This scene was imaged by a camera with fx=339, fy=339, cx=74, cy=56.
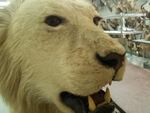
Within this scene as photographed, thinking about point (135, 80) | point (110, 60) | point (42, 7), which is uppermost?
point (42, 7)

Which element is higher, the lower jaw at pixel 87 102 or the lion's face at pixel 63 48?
the lion's face at pixel 63 48

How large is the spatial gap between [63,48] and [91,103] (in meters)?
0.14

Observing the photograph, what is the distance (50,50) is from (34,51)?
0.04 metres

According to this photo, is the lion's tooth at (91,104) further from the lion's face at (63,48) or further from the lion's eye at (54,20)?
the lion's eye at (54,20)

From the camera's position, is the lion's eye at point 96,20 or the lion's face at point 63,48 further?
the lion's eye at point 96,20

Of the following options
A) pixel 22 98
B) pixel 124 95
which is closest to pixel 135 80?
pixel 124 95

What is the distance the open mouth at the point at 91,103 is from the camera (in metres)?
0.68

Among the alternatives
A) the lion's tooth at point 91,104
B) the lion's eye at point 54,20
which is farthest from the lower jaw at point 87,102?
the lion's eye at point 54,20

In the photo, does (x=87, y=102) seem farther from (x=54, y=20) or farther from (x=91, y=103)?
(x=54, y=20)

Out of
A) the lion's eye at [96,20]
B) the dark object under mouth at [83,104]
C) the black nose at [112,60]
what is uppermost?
the lion's eye at [96,20]

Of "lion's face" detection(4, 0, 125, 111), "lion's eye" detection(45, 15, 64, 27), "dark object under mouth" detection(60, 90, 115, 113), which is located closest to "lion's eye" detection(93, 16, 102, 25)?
"lion's face" detection(4, 0, 125, 111)

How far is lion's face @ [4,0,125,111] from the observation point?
655 millimetres

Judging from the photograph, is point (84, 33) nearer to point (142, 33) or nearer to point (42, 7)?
point (42, 7)

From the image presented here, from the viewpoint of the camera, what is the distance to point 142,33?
2.47 meters
